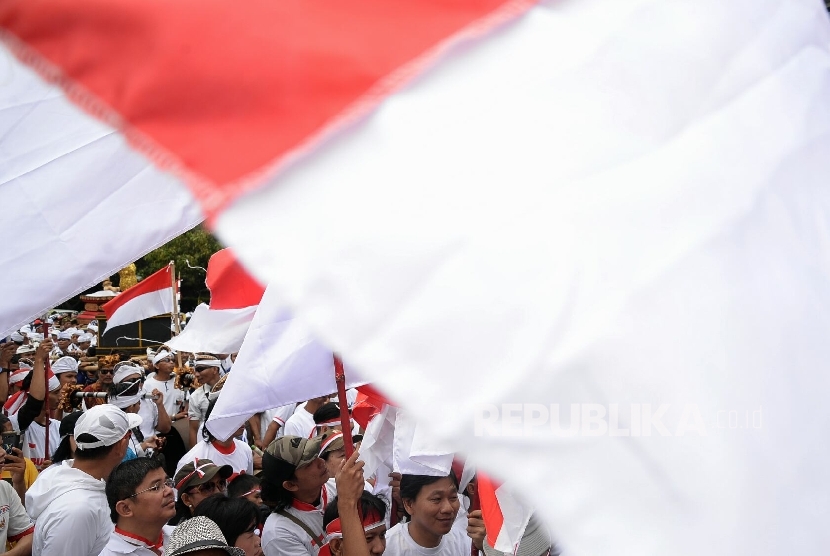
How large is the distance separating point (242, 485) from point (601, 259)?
4977mm

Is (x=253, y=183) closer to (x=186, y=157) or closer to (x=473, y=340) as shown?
(x=186, y=157)

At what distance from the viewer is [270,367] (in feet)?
13.8

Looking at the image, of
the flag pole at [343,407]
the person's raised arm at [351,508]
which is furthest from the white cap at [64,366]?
the person's raised arm at [351,508]

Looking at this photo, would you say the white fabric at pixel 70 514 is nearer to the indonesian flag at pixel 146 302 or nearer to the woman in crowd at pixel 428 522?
the woman in crowd at pixel 428 522

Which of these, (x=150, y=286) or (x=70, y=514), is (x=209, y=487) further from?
(x=150, y=286)

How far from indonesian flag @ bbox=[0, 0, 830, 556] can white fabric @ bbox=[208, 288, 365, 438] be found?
9.06 feet

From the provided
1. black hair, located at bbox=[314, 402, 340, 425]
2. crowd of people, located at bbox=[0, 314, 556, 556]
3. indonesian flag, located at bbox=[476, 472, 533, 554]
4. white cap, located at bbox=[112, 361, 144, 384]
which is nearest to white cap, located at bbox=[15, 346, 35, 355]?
white cap, located at bbox=[112, 361, 144, 384]

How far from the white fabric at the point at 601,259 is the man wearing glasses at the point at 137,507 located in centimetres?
343

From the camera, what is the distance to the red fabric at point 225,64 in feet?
4.35

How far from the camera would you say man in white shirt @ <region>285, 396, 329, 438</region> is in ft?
25.7

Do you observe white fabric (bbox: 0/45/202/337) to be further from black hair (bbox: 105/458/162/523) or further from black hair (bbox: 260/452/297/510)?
black hair (bbox: 260/452/297/510)

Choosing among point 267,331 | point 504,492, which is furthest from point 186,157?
point 267,331

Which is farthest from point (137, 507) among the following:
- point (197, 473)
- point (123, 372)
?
point (123, 372)

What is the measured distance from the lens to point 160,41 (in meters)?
1.38
